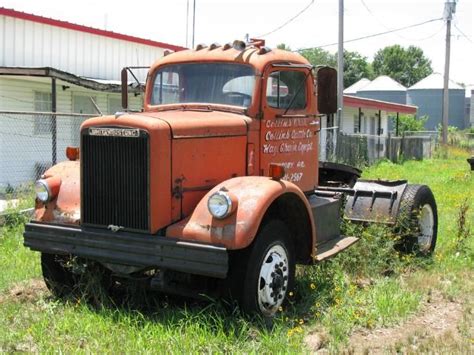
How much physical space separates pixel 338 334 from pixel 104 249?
6.63 feet

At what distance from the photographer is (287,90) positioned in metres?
6.58

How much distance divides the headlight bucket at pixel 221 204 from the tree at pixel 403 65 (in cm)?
8840

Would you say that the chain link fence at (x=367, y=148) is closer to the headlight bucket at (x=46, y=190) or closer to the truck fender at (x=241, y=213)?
the truck fender at (x=241, y=213)

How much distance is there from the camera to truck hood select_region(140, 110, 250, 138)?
5.36 m

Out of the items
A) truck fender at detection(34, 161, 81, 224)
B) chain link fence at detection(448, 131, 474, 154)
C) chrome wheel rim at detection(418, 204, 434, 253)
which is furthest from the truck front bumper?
chain link fence at detection(448, 131, 474, 154)

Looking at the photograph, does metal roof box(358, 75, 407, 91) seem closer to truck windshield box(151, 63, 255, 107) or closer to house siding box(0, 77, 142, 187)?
house siding box(0, 77, 142, 187)

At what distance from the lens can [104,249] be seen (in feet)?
17.2

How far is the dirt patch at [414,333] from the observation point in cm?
486

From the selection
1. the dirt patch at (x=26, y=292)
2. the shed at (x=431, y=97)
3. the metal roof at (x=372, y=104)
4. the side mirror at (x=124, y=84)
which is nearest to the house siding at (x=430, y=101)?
the shed at (x=431, y=97)

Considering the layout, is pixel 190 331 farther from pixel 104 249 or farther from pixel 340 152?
pixel 340 152

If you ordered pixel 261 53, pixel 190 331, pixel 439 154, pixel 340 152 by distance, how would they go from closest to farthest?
pixel 190 331, pixel 261 53, pixel 340 152, pixel 439 154

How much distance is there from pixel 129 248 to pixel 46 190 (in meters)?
1.22

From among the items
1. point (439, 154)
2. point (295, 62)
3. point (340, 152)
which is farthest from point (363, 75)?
point (295, 62)

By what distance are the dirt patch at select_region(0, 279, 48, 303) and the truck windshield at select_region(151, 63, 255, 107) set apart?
2.22m
